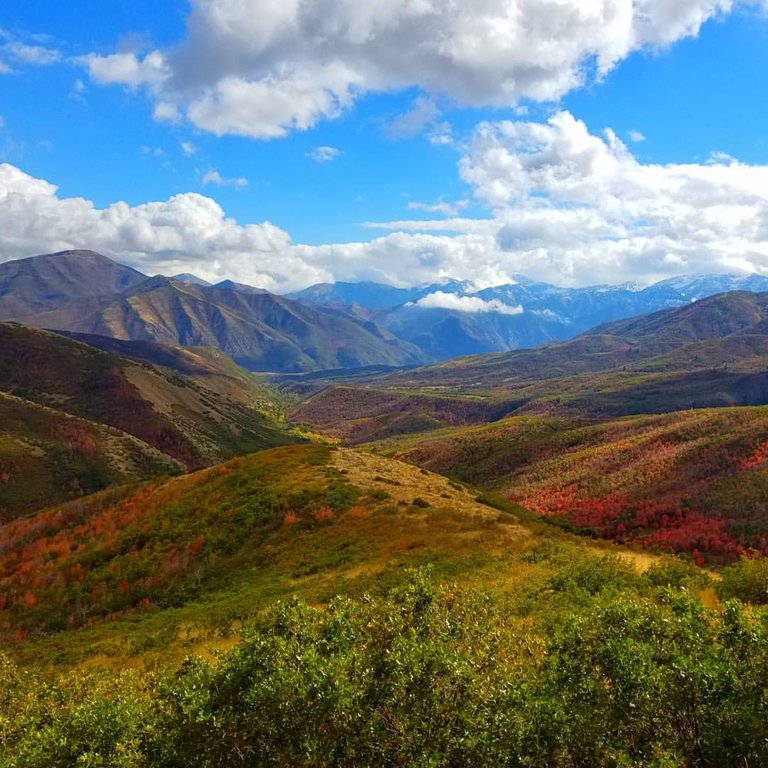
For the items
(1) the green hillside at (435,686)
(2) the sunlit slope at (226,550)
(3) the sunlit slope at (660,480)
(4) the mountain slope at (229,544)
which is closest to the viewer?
(1) the green hillside at (435,686)

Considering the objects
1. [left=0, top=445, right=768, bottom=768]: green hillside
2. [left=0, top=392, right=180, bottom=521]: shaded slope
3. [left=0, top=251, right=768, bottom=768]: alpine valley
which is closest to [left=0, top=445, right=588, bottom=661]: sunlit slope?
[left=0, top=251, right=768, bottom=768]: alpine valley

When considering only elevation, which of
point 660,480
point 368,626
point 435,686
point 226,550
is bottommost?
point 660,480

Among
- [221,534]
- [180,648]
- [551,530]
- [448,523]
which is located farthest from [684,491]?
[180,648]

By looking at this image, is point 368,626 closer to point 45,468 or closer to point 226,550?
point 226,550

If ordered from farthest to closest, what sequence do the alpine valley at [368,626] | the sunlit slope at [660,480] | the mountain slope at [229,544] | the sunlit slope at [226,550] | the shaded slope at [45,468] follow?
1. the shaded slope at [45,468]
2. the sunlit slope at [660,480]
3. the mountain slope at [229,544]
4. the sunlit slope at [226,550]
5. the alpine valley at [368,626]

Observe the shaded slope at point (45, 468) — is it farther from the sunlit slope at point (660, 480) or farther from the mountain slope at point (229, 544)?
the sunlit slope at point (660, 480)

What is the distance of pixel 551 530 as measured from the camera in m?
56.4

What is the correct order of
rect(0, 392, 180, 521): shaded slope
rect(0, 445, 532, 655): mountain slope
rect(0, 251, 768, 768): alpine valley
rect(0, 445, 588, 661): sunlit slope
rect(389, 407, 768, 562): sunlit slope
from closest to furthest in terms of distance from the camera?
rect(0, 251, 768, 768): alpine valley < rect(0, 445, 588, 661): sunlit slope < rect(0, 445, 532, 655): mountain slope < rect(389, 407, 768, 562): sunlit slope < rect(0, 392, 180, 521): shaded slope

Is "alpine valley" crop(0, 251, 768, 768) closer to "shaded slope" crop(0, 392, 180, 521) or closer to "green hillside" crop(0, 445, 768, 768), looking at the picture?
"green hillside" crop(0, 445, 768, 768)

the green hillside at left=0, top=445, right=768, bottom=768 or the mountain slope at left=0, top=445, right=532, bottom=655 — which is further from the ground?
the green hillside at left=0, top=445, right=768, bottom=768

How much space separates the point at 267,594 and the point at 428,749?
30.9 meters

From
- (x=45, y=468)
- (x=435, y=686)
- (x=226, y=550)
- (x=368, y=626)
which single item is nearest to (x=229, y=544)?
(x=226, y=550)

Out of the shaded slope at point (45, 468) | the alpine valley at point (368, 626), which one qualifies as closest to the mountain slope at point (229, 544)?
the alpine valley at point (368, 626)

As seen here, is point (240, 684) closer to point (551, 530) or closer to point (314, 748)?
point (314, 748)
